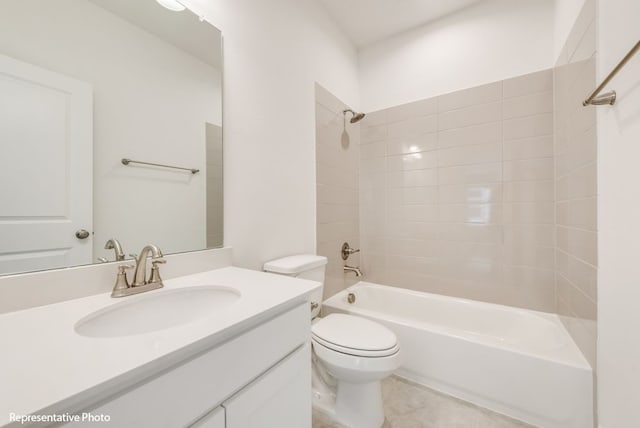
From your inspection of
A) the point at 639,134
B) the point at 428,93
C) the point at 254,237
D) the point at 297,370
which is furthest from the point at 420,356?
the point at 428,93

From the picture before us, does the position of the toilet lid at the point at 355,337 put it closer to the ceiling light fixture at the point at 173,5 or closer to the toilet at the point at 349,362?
the toilet at the point at 349,362

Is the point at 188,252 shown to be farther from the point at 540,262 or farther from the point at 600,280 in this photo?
the point at 540,262

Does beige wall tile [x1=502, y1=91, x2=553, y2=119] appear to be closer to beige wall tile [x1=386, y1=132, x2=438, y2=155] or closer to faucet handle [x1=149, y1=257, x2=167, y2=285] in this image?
beige wall tile [x1=386, y1=132, x2=438, y2=155]

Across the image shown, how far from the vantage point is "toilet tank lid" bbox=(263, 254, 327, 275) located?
1275 millimetres

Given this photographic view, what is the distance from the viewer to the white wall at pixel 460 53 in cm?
167

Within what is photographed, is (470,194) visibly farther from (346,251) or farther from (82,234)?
(82,234)

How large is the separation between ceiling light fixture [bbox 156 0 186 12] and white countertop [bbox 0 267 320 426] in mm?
1119

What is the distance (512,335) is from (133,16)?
2.62 m

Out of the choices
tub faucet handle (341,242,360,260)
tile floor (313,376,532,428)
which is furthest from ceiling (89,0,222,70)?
tile floor (313,376,532,428)

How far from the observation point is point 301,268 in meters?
1.33

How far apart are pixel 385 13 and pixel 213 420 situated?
8.40ft

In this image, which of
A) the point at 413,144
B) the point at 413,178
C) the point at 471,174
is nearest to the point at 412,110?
the point at 413,144

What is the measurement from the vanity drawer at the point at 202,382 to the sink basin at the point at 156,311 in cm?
17

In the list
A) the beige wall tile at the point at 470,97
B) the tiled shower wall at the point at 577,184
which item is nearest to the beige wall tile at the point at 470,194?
the tiled shower wall at the point at 577,184
